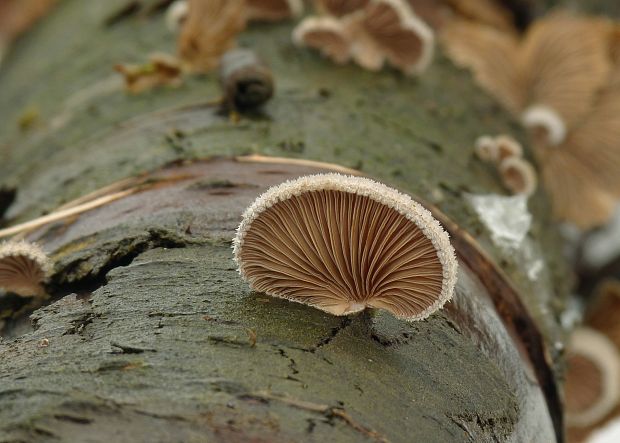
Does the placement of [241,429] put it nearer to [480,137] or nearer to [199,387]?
[199,387]

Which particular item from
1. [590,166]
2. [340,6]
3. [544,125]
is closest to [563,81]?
[544,125]

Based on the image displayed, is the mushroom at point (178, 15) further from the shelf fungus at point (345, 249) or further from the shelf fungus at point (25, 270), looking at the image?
the shelf fungus at point (345, 249)

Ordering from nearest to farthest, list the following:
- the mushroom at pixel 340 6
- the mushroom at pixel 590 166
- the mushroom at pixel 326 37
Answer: the mushroom at pixel 326 37 → the mushroom at pixel 340 6 → the mushroom at pixel 590 166

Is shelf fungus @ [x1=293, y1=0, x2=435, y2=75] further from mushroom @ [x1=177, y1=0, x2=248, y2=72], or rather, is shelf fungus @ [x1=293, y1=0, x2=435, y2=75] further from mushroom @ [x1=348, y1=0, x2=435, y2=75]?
mushroom @ [x1=177, y1=0, x2=248, y2=72]

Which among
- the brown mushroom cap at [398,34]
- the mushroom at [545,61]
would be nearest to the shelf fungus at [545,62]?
the mushroom at [545,61]

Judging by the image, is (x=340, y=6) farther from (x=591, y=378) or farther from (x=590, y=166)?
(x=591, y=378)

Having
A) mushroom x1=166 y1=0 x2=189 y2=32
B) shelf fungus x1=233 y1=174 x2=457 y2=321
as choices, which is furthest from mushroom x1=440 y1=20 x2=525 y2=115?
shelf fungus x1=233 y1=174 x2=457 y2=321
